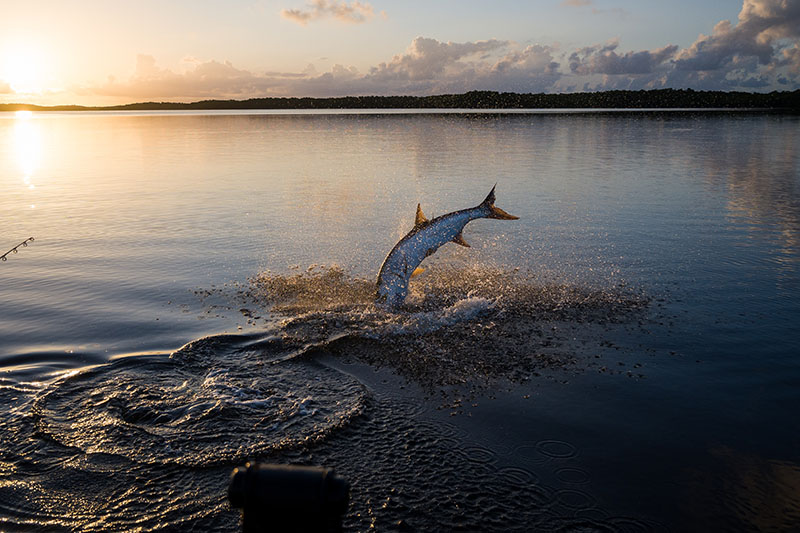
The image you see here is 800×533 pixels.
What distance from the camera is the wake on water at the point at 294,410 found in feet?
21.0

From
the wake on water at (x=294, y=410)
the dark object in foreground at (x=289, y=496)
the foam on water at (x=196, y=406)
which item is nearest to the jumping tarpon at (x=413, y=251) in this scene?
the wake on water at (x=294, y=410)

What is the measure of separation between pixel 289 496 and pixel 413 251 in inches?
341

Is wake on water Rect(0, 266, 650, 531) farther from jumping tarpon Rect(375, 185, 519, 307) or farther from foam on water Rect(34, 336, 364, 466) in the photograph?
jumping tarpon Rect(375, 185, 519, 307)

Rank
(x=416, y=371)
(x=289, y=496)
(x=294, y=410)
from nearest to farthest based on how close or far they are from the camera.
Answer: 1. (x=289, y=496)
2. (x=294, y=410)
3. (x=416, y=371)

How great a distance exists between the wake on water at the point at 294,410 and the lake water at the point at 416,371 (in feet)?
0.13

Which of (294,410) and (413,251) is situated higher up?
(413,251)

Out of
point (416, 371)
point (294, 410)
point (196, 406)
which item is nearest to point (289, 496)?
point (294, 410)

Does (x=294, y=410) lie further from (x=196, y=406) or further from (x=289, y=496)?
(x=289, y=496)

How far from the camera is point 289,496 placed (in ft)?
11.5

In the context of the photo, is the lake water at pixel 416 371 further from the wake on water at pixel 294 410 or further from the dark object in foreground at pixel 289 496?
the dark object in foreground at pixel 289 496

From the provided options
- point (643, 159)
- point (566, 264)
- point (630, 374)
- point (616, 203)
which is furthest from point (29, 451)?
point (643, 159)

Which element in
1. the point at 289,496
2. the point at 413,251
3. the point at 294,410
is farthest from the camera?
the point at 413,251

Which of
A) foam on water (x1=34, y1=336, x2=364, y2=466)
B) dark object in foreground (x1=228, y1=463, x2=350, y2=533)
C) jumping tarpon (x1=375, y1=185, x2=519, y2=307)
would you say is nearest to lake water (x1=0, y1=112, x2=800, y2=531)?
foam on water (x1=34, y1=336, x2=364, y2=466)

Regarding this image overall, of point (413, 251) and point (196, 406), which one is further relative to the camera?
point (413, 251)
